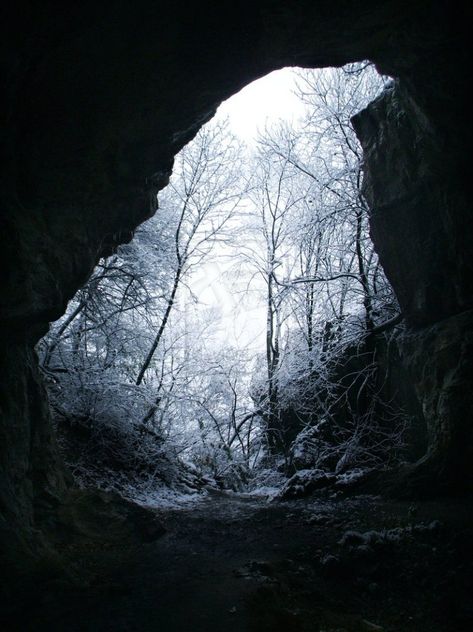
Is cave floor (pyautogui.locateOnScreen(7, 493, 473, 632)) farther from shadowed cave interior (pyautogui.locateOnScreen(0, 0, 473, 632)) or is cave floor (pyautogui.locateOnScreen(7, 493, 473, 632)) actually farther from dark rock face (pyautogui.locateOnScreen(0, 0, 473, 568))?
dark rock face (pyautogui.locateOnScreen(0, 0, 473, 568))

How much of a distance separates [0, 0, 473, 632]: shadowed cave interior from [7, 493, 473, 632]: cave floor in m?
0.02

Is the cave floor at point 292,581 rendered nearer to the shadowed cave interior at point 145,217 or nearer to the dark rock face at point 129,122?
the shadowed cave interior at point 145,217

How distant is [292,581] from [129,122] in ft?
17.6

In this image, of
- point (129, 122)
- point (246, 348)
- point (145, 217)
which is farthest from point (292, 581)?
point (246, 348)

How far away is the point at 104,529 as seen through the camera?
478cm

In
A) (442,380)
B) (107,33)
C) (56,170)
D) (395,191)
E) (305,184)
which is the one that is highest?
(305,184)

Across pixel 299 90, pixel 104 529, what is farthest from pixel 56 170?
pixel 299 90

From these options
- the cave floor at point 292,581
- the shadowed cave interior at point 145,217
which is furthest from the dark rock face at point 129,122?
the cave floor at point 292,581

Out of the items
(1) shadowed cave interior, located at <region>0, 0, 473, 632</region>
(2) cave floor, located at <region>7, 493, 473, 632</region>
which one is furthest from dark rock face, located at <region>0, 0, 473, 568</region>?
(2) cave floor, located at <region>7, 493, 473, 632</region>

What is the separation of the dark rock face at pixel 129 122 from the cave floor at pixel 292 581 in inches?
35.2

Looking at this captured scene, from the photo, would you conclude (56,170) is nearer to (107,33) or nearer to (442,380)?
(107,33)

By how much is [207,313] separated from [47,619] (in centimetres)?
1468


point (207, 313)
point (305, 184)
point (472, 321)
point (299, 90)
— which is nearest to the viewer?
point (472, 321)

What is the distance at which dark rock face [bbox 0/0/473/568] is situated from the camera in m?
3.83
